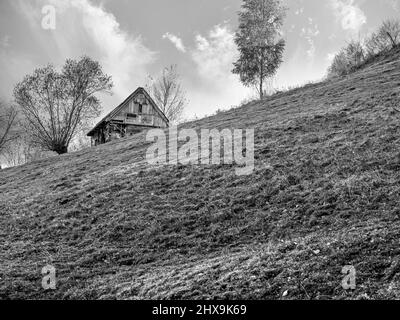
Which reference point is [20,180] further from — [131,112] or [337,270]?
[131,112]

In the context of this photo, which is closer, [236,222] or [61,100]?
[236,222]

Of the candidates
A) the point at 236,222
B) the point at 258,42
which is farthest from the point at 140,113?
the point at 236,222

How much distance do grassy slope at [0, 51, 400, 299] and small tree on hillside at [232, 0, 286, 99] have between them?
941 inches

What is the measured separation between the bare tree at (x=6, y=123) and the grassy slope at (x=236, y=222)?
44.4 meters

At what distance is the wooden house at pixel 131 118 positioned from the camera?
159 ft

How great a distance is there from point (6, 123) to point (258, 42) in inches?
1633

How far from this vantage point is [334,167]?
12.6 meters

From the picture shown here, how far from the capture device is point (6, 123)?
200 feet

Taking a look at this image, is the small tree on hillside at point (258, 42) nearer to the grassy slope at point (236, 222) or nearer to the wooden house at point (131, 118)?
the wooden house at point (131, 118)

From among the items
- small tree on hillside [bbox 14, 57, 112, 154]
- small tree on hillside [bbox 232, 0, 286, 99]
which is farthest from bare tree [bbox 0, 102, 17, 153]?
small tree on hillside [bbox 232, 0, 286, 99]

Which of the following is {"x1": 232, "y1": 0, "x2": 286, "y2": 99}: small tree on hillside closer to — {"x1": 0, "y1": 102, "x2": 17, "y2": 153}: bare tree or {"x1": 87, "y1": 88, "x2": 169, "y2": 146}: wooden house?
{"x1": 87, "y1": 88, "x2": 169, "y2": 146}: wooden house

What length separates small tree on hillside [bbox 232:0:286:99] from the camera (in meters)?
43.4

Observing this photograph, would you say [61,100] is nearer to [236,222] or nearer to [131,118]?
[131,118]
